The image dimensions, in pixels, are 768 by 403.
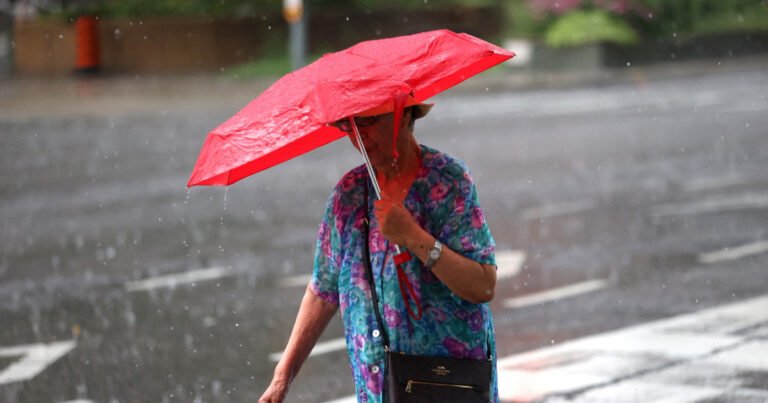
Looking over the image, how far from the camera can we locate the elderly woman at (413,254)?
3102 mm

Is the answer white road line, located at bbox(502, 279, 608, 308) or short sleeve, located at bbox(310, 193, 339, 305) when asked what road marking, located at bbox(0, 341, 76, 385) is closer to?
white road line, located at bbox(502, 279, 608, 308)

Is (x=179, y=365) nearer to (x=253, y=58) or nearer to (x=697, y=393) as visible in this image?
(x=697, y=393)

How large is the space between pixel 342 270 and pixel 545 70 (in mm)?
24547

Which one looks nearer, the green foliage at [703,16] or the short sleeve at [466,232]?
the short sleeve at [466,232]

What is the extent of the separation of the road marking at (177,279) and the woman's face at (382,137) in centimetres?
527

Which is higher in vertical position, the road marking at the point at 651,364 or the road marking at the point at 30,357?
the road marking at the point at 30,357

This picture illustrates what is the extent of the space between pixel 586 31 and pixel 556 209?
17.6 meters

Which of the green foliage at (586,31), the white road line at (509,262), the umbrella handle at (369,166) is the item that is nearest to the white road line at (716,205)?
the white road line at (509,262)

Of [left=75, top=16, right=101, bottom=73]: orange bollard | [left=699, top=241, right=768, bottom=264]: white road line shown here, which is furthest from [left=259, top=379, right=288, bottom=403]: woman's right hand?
[left=75, top=16, right=101, bottom=73]: orange bollard

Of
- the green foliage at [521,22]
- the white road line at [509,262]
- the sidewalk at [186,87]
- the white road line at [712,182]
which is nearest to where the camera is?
the white road line at [509,262]

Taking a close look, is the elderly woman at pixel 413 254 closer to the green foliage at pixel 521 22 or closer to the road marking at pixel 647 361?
the road marking at pixel 647 361

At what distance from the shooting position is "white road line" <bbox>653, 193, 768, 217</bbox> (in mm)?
10722

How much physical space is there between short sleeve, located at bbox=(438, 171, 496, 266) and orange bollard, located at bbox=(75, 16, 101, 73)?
86.0 ft

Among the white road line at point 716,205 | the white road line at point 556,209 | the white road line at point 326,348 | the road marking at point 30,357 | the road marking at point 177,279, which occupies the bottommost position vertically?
the white road line at point 326,348
